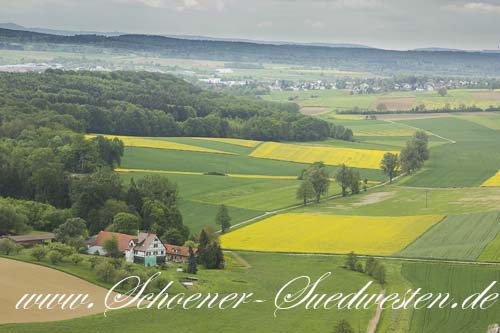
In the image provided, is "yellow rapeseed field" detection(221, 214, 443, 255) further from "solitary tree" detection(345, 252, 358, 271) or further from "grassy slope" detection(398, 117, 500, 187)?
"grassy slope" detection(398, 117, 500, 187)

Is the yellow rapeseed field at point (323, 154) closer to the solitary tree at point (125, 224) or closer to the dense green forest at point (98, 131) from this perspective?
the dense green forest at point (98, 131)

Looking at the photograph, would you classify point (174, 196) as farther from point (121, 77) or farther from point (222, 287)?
point (121, 77)

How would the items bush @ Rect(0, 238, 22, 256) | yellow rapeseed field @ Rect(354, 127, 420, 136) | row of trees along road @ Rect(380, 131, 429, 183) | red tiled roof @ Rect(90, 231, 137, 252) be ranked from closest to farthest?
bush @ Rect(0, 238, 22, 256), red tiled roof @ Rect(90, 231, 137, 252), row of trees along road @ Rect(380, 131, 429, 183), yellow rapeseed field @ Rect(354, 127, 420, 136)

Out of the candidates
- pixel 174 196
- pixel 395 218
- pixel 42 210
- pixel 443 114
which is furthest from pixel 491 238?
pixel 443 114

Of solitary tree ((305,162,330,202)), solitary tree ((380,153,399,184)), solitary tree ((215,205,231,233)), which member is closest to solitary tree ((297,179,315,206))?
solitary tree ((305,162,330,202))

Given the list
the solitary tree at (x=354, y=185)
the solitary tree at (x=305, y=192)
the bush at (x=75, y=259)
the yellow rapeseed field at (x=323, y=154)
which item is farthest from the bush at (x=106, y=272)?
the yellow rapeseed field at (x=323, y=154)

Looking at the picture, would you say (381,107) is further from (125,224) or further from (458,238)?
(125,224)

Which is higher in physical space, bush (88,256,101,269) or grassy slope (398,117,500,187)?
bush (88,256,101,269)
